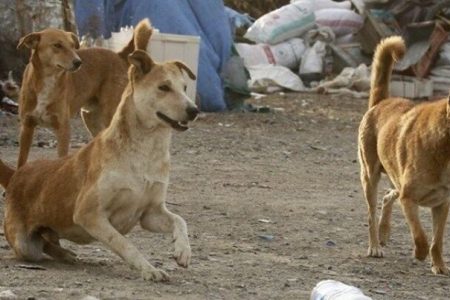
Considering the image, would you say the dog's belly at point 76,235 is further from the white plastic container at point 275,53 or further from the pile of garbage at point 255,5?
the pile of garbage at point 255,5

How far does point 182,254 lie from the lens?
634 centimetres

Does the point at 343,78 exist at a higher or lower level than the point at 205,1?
lower

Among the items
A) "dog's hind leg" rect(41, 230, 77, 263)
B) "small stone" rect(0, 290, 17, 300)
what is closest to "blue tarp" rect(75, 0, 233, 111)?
"dog's hind leg" rect(41, 230, 77, 263)

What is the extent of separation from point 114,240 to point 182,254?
341 mm

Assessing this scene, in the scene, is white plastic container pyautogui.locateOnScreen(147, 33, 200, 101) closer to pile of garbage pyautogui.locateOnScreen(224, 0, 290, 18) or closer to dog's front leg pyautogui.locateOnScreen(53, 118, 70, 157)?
A: dog's front leg pyautogui.locateOnScreen(53, 118, 70, 157)

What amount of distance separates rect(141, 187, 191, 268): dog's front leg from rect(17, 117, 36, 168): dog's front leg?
3552 millimetres

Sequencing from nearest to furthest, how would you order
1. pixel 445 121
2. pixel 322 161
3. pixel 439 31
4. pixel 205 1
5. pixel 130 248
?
1. pixel 130 248
2. pixel 445 121
3. pixel 322 161
4. pixel 205 1
5. pixel 439 31

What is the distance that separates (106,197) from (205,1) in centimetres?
977

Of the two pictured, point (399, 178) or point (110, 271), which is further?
point (399, 178)

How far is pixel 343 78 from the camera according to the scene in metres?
18.8

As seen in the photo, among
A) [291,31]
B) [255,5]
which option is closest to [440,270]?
[291,31]

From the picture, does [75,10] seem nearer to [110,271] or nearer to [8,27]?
[8,27]

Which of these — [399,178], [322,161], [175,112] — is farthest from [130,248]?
[322,161]

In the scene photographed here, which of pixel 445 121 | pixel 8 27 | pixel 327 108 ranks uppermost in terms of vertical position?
pixel 445 121
